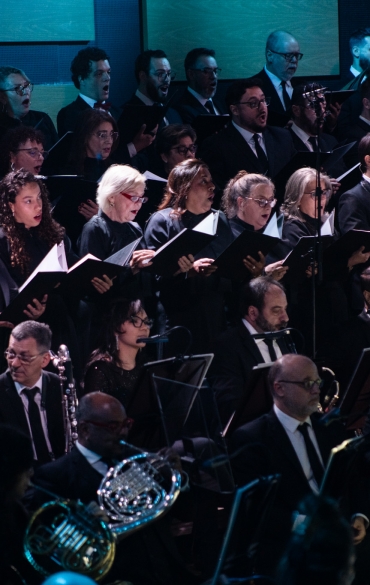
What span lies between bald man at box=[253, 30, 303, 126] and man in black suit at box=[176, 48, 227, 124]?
46 centimetres

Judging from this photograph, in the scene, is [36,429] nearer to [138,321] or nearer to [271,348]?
[138,321]

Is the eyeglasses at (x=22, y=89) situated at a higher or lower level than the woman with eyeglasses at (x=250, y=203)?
higher

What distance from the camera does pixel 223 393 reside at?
16.8ft

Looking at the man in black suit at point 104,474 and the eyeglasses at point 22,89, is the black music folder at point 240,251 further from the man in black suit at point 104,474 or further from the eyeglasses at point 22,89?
the eyeglasses at point 22,89

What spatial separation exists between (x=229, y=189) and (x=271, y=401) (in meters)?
1.78

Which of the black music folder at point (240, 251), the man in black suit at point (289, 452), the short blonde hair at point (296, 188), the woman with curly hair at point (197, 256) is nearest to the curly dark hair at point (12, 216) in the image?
Answer: the woman with curly hair at point (197, 256)

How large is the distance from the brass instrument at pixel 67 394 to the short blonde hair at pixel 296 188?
184cm

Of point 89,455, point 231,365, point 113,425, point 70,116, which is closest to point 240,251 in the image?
point 231,365

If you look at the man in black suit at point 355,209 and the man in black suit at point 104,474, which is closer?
the man in black suit at point 104,474

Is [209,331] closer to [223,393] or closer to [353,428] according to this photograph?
[223,393]

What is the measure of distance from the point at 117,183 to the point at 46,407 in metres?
1.46

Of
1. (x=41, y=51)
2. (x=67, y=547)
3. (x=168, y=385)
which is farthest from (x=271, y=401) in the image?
(x=41, y=51)

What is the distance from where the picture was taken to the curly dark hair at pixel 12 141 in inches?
227

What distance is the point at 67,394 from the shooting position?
4789 millimetres
